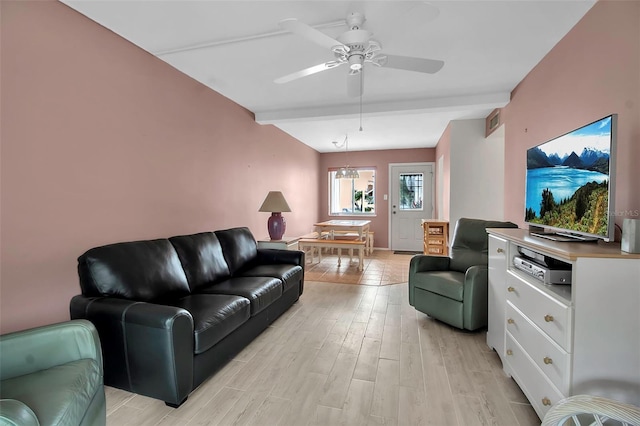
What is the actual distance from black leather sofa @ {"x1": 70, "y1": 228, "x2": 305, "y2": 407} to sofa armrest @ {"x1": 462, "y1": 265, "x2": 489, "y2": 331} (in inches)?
64.9

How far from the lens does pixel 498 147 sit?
4.67 m

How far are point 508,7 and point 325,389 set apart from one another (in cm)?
277

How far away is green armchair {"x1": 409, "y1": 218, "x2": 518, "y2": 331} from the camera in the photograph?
2.53m

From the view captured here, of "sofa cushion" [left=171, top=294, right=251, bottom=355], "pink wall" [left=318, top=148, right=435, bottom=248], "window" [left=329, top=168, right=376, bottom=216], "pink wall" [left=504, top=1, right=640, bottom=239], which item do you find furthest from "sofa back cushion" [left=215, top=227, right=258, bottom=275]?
"window" [left=329, top=168, right=376, bottom=216]

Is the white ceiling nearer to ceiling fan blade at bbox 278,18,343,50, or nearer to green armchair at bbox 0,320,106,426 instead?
ceiling fan blade at bbox 278,18,343,50

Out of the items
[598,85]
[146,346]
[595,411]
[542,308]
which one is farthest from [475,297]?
[146,346]

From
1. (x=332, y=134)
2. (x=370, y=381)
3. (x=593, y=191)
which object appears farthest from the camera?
(x=332, y=134)

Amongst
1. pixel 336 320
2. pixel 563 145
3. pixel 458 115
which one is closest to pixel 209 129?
pixel 336 320

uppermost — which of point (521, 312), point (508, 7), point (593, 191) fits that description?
point (508, 7)

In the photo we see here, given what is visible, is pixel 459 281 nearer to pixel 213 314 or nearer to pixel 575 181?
pixel 575 181

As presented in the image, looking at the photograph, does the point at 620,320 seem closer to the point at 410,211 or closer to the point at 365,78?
the point at 365,78

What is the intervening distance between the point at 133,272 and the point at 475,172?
15.7 feet

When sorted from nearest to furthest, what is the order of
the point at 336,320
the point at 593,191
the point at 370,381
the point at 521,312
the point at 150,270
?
the point at 593,191 → the point at 521,312 → the point at 370,381 → the point at 150,270 → the point at 336,320

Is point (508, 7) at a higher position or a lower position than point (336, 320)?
higher
